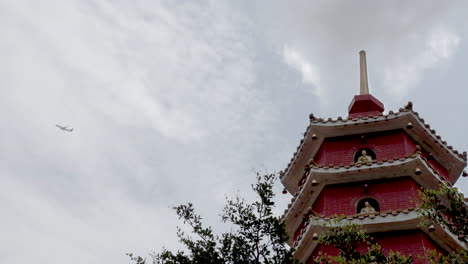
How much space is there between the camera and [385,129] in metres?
23.2

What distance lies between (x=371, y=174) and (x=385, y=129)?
2415mm

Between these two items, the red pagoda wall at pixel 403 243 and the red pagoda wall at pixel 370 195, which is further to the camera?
the red pagoda wall at pixel 370 195

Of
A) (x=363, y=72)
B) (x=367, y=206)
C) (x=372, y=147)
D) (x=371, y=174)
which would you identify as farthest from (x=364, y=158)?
(x=363, y=72)

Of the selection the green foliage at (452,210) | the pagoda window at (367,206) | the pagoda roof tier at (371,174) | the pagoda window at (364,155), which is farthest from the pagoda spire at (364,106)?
the green foliage at (452,210)

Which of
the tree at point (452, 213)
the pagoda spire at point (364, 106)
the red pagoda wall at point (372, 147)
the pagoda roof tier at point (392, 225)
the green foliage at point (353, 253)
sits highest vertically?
the pagoda spire at point (364, 106)

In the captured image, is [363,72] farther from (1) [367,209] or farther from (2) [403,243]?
(2) [403,243]

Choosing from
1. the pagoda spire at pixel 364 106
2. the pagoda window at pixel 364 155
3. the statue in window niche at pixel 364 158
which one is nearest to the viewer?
the statue in window niche at pixel 364 158

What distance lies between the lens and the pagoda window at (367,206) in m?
20.7

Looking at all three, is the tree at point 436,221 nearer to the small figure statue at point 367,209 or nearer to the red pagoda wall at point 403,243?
the red pagoda wall at point 403,243

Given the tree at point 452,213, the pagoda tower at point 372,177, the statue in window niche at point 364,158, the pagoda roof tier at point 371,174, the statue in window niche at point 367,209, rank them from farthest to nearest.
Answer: the statue in window niche at point 364,158
the pagoda roof tier at point 371,174
the statue in window niche at point 367,209
the pagoda tower at point 372,177
the tree at point 452,213

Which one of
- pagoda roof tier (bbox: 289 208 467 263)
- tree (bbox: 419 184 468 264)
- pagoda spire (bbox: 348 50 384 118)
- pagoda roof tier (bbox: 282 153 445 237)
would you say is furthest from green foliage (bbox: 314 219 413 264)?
pagoda spire (bbox: 348 50 384 118)

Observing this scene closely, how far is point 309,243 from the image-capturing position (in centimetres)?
2056

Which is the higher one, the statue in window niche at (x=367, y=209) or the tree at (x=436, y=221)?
the statue in window niche at (x=367, y=209)

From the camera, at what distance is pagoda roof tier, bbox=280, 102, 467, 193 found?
74.9 feet
